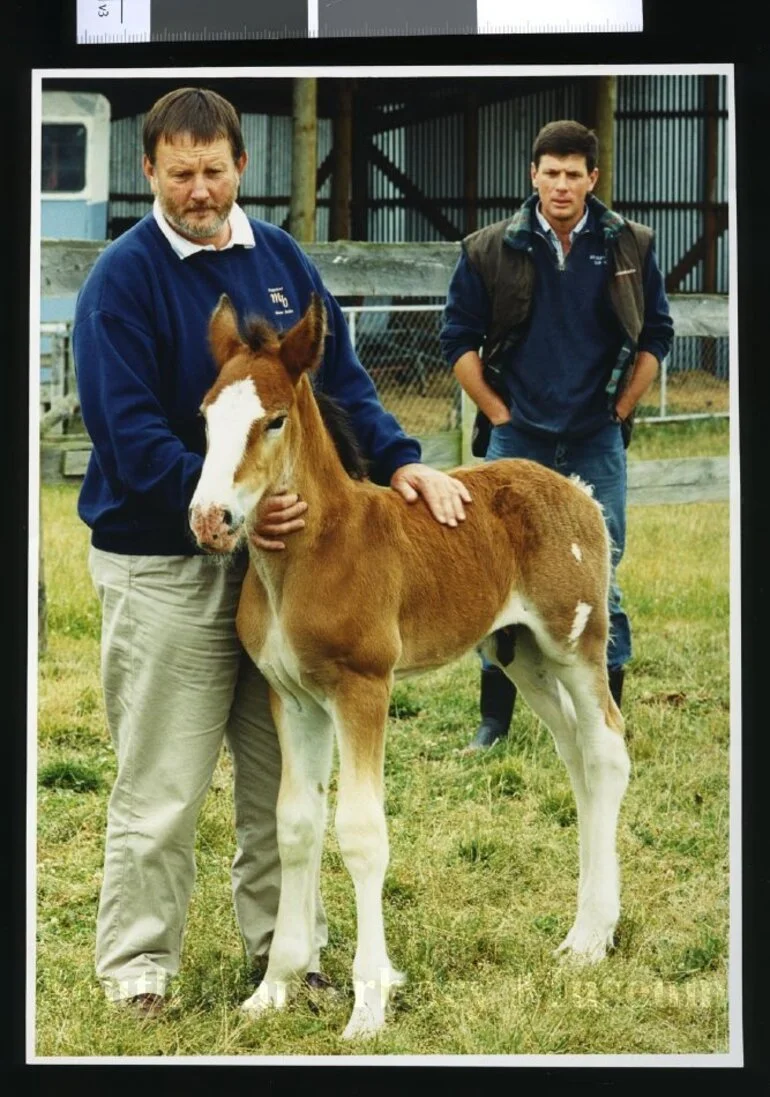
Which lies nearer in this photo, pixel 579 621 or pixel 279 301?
pixel 279 301

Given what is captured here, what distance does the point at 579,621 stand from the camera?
4.34 m

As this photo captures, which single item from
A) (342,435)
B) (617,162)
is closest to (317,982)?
(342,435)

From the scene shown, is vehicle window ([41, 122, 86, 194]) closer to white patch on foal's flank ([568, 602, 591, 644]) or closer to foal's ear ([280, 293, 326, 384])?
foal's ear ([280, 293, 326, 384])

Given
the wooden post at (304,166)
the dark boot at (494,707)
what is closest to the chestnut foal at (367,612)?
the dark boot at (494,707)

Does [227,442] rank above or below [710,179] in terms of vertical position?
below

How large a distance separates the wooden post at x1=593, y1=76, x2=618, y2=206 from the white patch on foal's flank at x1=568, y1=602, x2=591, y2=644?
1.20m

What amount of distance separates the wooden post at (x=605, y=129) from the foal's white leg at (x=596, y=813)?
1464 mm

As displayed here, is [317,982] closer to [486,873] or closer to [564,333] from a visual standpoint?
[486,873]

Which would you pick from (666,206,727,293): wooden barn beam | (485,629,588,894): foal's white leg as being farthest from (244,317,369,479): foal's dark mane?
(666,206,727,293): wooden barn beam

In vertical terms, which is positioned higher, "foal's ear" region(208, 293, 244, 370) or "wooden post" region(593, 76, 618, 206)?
"wooden post" region(593, 76, 618, 206)

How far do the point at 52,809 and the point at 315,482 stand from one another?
1291 millimetres

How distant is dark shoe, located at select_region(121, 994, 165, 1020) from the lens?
404 centimetres

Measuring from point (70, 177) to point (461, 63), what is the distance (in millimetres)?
1148

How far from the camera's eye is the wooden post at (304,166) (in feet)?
14.5
